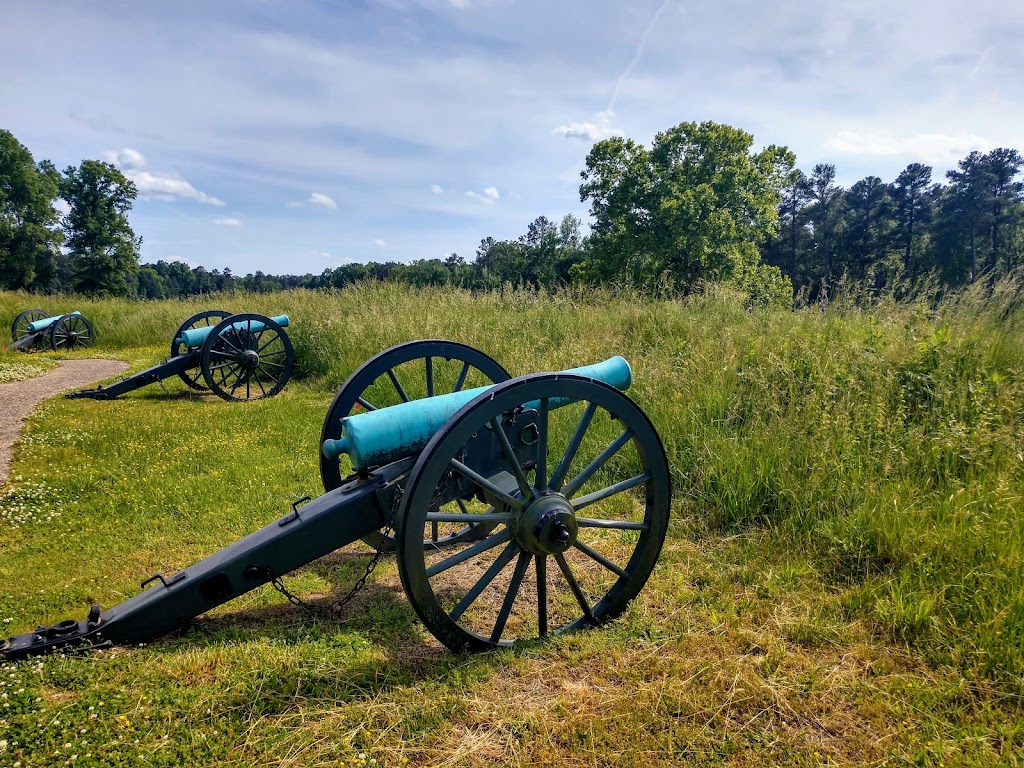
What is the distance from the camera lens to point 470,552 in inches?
91.7

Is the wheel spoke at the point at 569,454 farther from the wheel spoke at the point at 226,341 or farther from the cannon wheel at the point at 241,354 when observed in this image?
the wheel spoke at the point at 226,341

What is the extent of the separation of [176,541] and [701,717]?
10.5 feet

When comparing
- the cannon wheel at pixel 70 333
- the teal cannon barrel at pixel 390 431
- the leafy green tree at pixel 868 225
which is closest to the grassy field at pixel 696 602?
the teal cannon barrel at pixel 390 431

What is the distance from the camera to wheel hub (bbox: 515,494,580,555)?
2328 millimetres

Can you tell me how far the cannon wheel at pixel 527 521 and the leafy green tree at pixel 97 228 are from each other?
43.7 m

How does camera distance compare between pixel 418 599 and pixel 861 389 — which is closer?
pixel 418 599

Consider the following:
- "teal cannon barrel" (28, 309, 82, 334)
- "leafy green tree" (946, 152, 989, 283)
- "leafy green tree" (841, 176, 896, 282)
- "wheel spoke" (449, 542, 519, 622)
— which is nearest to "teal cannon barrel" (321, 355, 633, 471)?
"wheel spoke" (449, 542, 519, 622)

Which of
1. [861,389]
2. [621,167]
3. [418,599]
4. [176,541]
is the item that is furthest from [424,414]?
[621,167]

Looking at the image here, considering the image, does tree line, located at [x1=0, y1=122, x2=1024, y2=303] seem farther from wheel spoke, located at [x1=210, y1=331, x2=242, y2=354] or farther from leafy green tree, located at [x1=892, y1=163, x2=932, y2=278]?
wheel spoke, located at [x1=210, y1=331, x2=242, y2=354]

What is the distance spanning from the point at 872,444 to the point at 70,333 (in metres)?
15.4

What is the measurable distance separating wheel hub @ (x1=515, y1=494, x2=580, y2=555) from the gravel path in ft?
14.2

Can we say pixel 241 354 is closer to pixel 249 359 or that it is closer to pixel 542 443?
pixel 249 359

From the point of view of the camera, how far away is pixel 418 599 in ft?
7.12

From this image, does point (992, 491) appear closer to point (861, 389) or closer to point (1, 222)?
point (861, 389)
